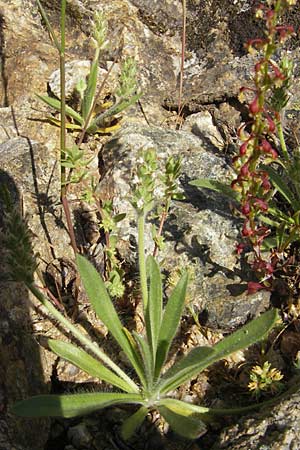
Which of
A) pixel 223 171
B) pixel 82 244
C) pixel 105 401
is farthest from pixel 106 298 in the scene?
pixel 223 171

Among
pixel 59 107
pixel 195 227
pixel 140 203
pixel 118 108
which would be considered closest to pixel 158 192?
pixel 195 227

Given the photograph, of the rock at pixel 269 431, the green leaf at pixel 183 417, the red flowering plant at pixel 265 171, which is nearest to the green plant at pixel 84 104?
the red flowering plant at pixel 265 171

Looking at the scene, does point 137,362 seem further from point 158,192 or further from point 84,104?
point 84,104

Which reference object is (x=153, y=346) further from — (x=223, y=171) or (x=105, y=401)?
(x=223, y=171)

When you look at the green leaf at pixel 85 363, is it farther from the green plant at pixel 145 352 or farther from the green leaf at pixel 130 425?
the green leaf at pixel 130 425

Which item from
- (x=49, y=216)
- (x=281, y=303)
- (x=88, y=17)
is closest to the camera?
(x=281, y=303)

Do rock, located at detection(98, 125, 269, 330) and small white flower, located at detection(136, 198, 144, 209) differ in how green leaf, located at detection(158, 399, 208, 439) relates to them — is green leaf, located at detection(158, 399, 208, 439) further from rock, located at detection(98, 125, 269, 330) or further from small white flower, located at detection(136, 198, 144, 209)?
small white flower, located at detection(136, 198, 144, 209)

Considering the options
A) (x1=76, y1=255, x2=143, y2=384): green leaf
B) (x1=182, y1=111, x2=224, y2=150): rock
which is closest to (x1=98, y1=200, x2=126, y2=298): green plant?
(x1=76, y1=255, x2=143, y2=384): green leaf
